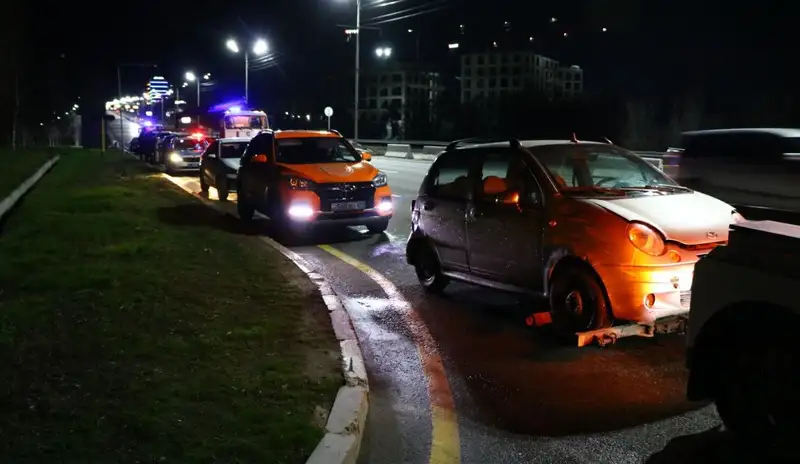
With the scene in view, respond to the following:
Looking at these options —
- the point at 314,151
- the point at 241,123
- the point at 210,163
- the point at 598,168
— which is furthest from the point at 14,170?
the point at 598,168

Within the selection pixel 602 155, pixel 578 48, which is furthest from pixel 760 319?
pixel 578 48

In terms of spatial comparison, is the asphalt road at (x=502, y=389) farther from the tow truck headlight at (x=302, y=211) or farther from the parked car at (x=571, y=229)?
the tow truck headlight at (x=302, y=211)

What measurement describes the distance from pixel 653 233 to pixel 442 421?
7.81 feet

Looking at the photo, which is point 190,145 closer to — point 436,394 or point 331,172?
point 331,172

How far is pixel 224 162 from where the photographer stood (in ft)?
62.5

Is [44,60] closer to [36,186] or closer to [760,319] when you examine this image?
[36,186]

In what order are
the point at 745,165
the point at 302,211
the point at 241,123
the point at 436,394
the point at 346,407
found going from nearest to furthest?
the point at 346,407 → the point at 436,394 → the point at 745,165 → the point at 302,211 → the point at 241,123

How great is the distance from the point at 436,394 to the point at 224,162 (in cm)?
1440

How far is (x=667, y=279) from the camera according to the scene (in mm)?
6090

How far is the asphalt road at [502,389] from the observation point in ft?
15.6

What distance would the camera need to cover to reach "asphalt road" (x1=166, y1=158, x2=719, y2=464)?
4.76 metres

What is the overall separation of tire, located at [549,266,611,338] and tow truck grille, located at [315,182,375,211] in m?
6.42

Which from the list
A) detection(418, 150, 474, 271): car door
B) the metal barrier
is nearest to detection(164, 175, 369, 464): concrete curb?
detection(418, 150, 474, 271): car door

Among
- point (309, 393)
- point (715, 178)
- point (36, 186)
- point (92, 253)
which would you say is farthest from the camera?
point (36, 186)
